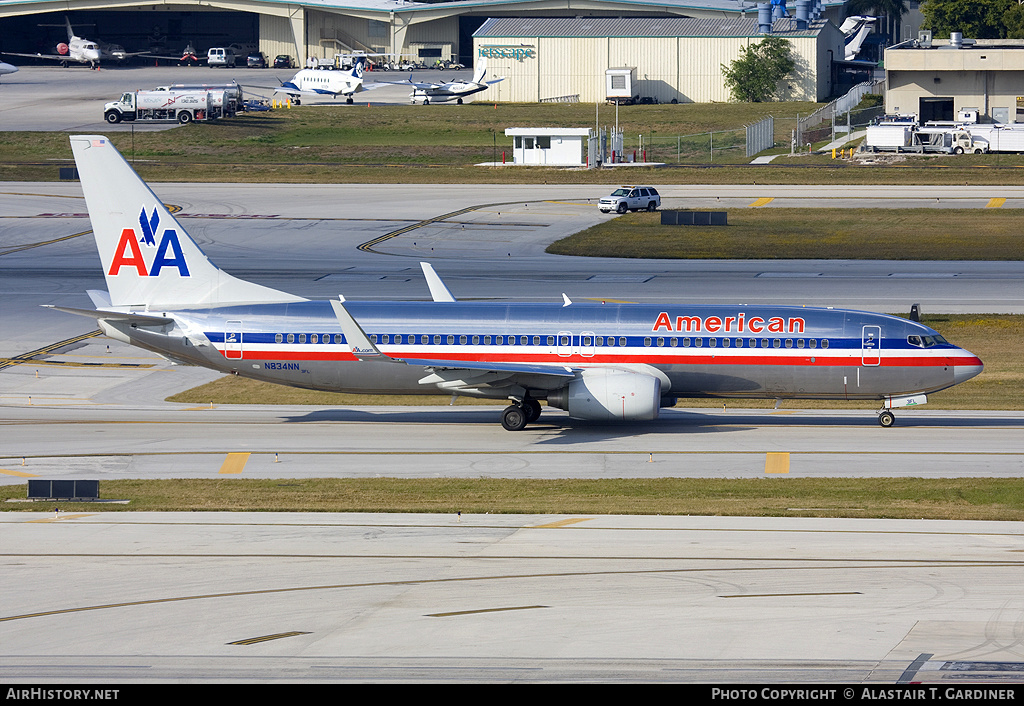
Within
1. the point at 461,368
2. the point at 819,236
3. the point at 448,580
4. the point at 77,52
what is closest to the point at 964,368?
the point at 461,368

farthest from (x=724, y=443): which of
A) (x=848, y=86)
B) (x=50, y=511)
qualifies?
(x=848, y=86)

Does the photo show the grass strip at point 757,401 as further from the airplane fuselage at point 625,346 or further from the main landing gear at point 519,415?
the airplane fuselage at point 625,346

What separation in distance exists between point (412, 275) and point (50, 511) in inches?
1514

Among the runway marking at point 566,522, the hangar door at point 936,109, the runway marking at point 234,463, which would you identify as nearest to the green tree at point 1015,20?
the hangar door at point 936,109

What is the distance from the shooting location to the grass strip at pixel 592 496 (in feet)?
94.3

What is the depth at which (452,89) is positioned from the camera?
151625mm

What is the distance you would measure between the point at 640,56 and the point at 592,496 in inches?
4922

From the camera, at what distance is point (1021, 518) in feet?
91.2

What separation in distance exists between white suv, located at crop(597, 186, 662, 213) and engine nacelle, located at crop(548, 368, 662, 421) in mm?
50652

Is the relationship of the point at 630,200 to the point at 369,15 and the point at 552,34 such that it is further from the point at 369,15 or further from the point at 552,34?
the point at 369,15

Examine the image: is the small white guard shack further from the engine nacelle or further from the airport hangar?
the engine nacelle

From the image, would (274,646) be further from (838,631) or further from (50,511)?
(50,511)

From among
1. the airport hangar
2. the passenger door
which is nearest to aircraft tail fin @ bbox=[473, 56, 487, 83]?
the airport hangar

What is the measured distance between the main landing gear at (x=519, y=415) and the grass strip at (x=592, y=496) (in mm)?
6433
